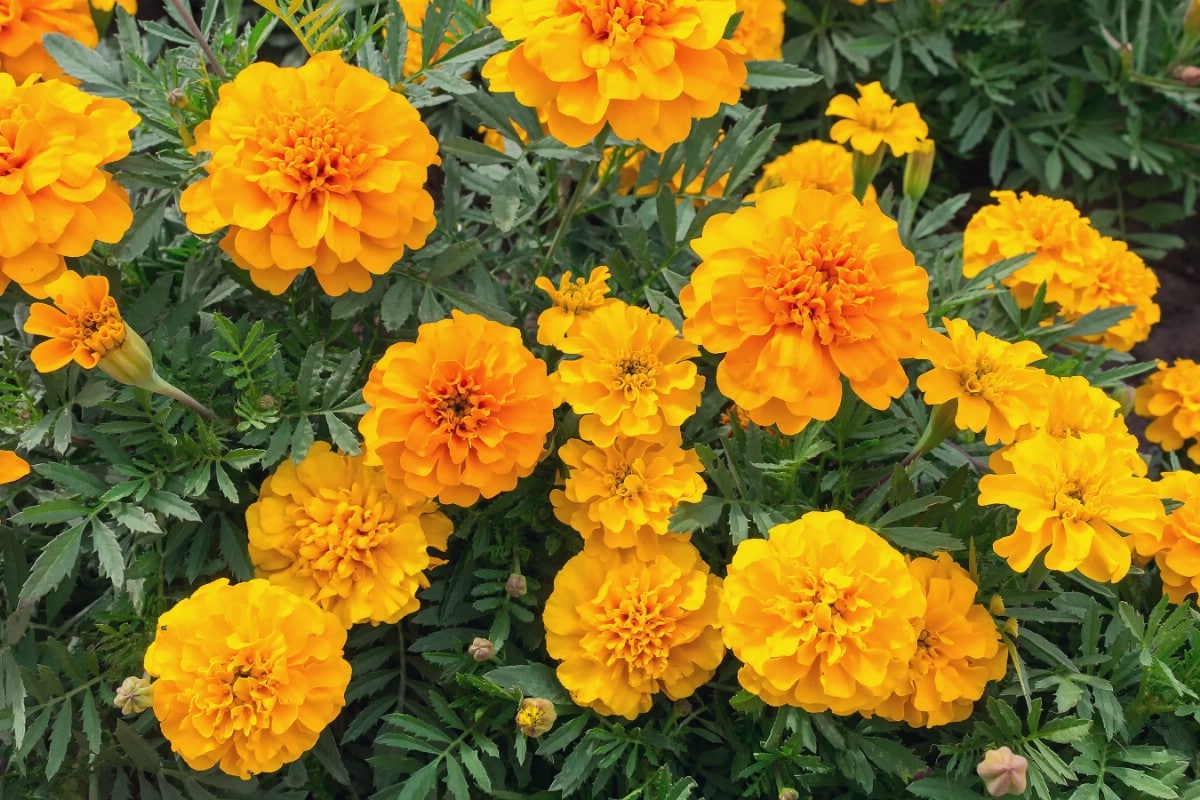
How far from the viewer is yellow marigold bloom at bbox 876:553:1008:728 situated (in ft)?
3.55

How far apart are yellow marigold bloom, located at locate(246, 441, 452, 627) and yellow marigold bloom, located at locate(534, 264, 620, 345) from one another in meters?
0.27

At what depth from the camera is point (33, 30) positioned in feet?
4.36

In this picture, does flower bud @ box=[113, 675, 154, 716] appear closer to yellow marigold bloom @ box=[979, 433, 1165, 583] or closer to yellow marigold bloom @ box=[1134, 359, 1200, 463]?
yellow marigold bloom @ box=[979, 433, 1165, 583]

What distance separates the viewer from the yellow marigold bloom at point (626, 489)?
1.15 m

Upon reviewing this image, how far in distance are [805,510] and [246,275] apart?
0.79 metres

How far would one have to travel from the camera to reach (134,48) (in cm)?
135

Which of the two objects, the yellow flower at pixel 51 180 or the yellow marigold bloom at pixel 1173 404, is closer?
the yellow flower at pixel 51 180

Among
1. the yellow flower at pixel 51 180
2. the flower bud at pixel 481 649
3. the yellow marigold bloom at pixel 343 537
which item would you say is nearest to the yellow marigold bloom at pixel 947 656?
the flower bud at pixel 481 649

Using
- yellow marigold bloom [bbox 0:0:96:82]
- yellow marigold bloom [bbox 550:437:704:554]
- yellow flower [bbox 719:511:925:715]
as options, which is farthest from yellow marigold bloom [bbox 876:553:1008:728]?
yellow marigold bloom [bbox 0:0:96:82]

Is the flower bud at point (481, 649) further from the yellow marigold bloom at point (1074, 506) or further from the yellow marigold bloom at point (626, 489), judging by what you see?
the yellow marigold bloom at point (1074, 506)

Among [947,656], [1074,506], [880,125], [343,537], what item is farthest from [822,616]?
[880,125]

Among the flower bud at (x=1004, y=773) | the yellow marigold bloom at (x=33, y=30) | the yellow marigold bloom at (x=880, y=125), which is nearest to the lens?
the flower bud at (x=1004, y=773)

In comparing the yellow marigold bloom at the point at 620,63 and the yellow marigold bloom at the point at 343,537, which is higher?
the yellow marigold bloom at the point at 620,63

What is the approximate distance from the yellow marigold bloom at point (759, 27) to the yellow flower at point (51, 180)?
1.17 meters
